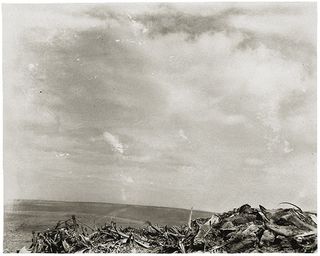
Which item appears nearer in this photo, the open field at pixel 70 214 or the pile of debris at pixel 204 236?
the pile of debris at pixel 204 236

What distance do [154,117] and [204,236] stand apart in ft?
4.34

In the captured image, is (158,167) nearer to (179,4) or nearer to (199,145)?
(199,145)

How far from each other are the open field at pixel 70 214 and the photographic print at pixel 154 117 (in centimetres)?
1

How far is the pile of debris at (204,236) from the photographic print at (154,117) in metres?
0.02

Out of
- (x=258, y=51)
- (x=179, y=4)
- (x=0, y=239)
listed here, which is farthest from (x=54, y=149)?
(x=258, y=51)

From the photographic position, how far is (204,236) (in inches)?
216

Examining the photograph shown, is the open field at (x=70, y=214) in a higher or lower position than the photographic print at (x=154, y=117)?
lower

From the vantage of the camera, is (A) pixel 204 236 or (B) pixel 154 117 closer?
(A) pixel 204 236

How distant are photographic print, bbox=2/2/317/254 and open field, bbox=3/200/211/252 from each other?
0.03 feet

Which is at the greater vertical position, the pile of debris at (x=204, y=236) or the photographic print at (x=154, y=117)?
the photographic print at (x=154, y=117)

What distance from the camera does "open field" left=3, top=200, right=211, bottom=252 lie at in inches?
221

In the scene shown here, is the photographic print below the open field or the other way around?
the other way around

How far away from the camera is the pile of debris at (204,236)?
540 cm

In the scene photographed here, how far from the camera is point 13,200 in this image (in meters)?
5.65
